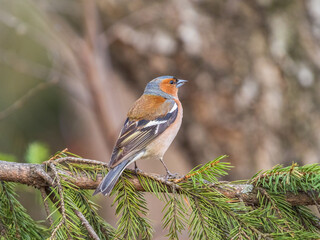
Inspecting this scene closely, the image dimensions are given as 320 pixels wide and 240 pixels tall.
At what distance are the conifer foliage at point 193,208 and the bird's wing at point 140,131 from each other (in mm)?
603

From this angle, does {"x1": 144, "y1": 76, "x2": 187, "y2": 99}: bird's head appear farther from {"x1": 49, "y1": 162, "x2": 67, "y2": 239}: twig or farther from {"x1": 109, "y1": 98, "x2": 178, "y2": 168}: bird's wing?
{"x1": 49, "y1": 162, "x2": 67, "y2": 239}: twig

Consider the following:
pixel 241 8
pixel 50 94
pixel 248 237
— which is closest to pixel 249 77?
pixel 241 8

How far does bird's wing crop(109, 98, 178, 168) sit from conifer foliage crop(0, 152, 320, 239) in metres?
0.60

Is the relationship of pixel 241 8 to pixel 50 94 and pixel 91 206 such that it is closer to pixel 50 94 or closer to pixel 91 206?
pixel 50 94

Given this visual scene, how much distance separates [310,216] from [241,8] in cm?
336

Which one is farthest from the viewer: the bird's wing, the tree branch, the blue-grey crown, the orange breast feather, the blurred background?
the blurred background

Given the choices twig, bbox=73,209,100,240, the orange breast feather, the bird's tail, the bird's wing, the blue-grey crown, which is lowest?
twig, bbox=73,209,100,240

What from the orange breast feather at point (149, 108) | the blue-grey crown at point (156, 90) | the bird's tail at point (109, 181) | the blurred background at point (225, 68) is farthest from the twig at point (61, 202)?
the blurred background at point (225, 68)

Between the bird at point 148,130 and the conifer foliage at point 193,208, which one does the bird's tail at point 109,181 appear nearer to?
the conifer foliage at point 193,208

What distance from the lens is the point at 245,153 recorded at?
15.9 ft

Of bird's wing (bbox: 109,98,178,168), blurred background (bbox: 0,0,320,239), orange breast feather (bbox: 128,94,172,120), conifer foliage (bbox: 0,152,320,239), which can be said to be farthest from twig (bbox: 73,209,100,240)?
blurred background (bbox: 0,0,320,239)

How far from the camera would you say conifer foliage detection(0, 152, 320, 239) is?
1885 millimetres

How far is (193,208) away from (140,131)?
1.25 m

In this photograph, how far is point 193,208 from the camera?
203 centimetres
